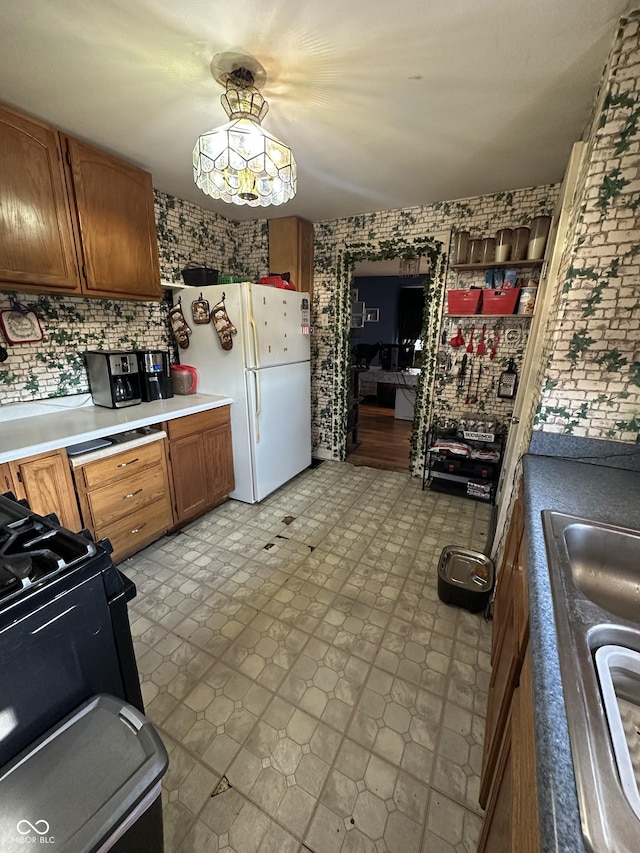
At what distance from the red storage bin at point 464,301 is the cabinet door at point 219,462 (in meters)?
2.19

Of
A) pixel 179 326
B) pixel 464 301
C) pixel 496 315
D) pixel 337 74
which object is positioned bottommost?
pixel 179 326

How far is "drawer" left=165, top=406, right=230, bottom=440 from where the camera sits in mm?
2375

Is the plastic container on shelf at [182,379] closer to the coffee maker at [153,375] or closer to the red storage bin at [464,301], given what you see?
the coffee maker at [153,375]

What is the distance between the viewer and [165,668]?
159 cm

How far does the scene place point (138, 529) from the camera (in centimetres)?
225

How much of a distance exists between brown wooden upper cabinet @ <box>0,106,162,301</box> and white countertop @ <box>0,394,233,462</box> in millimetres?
757

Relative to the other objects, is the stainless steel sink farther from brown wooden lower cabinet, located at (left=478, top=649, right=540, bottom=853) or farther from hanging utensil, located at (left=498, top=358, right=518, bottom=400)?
hanging utensil, located at (left=498, top=358, right=518, bottom=400)

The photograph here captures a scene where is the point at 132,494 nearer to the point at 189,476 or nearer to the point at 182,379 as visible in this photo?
the point at 189,476

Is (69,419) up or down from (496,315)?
down

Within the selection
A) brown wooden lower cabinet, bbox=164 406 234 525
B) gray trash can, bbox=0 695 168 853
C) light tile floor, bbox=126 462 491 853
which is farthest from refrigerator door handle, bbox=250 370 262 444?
gray trash can, bbox=0 695 168 853

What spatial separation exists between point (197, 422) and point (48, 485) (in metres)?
0.99

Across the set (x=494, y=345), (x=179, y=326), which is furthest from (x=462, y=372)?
(x=179, y=326)

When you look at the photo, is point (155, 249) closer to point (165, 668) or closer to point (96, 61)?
point (96, 61)

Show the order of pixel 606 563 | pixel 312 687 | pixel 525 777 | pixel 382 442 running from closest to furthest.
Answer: pixel 525 777 → pixel 606 563 → pixel 312 687 → pixel 382 442
